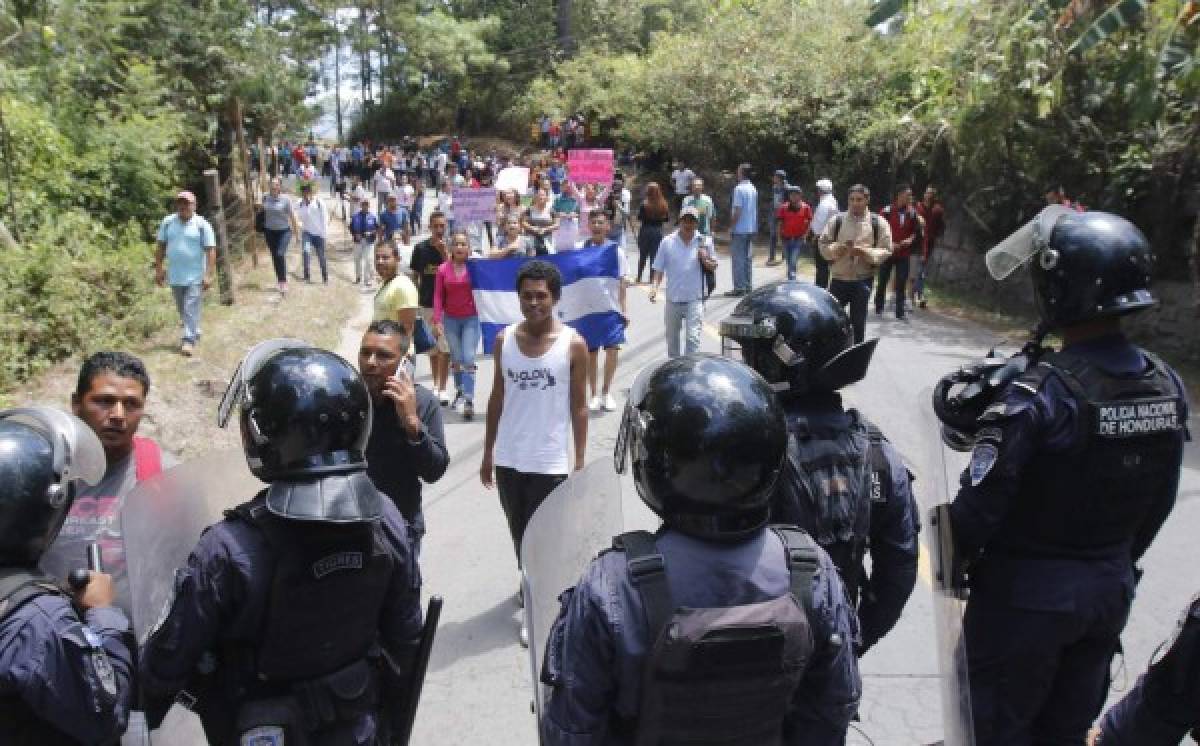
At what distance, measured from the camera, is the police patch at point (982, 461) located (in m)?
2.55

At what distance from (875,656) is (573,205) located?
37.0 ft

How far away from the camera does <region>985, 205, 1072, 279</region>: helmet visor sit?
280 centimetres

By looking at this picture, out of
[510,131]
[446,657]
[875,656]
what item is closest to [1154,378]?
[875,656]

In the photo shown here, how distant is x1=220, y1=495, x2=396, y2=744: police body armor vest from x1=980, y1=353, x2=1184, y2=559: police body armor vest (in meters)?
1.72

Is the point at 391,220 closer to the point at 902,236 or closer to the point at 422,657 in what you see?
the point at 902,236

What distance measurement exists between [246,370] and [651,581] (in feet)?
4.00

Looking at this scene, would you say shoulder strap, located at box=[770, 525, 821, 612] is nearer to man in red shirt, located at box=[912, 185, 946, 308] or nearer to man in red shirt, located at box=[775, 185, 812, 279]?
man in red shirt, located at box=[912, 185, 946, 308]

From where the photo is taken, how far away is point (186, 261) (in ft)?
32.1

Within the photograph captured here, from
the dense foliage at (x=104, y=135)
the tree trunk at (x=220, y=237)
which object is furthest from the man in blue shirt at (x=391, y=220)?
the dense foliage at (x=104, y=135)

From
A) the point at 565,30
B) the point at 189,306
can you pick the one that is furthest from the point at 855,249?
the point at 565,30

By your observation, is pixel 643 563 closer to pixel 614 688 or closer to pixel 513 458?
pixel 614 688

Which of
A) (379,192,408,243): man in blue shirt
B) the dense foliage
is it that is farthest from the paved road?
(379,192,408,243): man in blue shirt

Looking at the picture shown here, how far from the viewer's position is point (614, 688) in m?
1.77

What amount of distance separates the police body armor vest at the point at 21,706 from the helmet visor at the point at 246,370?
0.53 m
